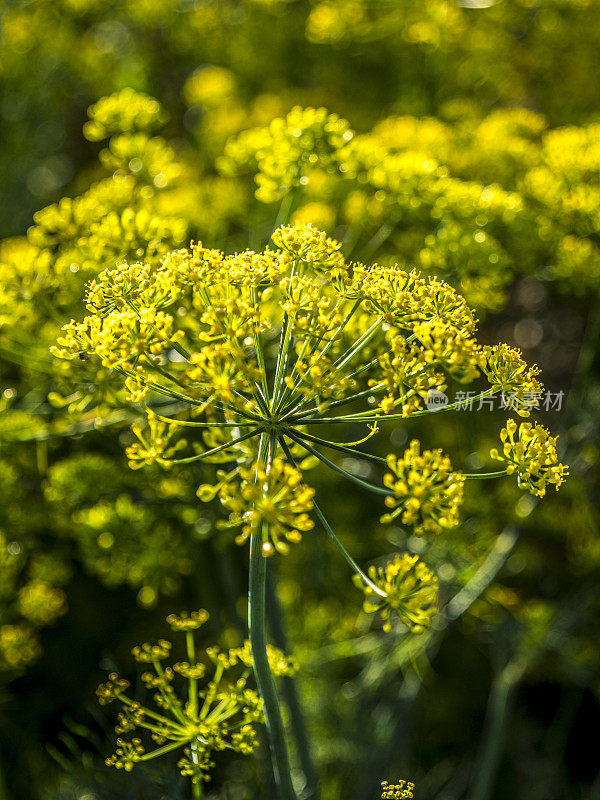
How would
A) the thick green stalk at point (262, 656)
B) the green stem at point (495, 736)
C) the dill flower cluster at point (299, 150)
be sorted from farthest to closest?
the green stem at point (495, 736) < the dill flower cluster at point (299, 150) < the thick green stalk at point (262, 656)

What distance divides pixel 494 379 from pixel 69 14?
3.30m

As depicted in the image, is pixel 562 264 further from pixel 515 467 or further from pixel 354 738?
pixel 354 738

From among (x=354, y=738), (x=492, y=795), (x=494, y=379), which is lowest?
(x=492, y=795)

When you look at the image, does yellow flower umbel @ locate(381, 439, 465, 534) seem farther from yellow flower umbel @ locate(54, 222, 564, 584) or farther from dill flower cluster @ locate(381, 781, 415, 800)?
dill flower cluster @ locate(381, 781, 415, 800)

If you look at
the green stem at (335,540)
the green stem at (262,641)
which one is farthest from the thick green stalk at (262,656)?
the green stem at (335,540)

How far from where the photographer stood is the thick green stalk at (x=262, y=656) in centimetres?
109

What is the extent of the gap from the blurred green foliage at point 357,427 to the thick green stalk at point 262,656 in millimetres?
348

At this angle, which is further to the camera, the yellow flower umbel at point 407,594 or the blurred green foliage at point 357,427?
the blurred green foliage at point 357,427

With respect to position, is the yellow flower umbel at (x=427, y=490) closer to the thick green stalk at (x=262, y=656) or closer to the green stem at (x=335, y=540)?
the green stem at (x=335, y=540)

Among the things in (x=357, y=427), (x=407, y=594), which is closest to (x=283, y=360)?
(x=407, y=594)

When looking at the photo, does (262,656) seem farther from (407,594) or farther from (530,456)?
(530,456)

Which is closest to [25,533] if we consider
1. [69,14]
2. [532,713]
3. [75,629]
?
[75,629]

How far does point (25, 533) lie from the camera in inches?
89.6

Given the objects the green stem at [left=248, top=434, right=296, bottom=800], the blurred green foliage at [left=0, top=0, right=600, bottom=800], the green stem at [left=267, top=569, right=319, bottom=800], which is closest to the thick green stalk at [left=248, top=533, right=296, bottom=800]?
the green stem at [left=248, top=434, right=296, bottom=800]
